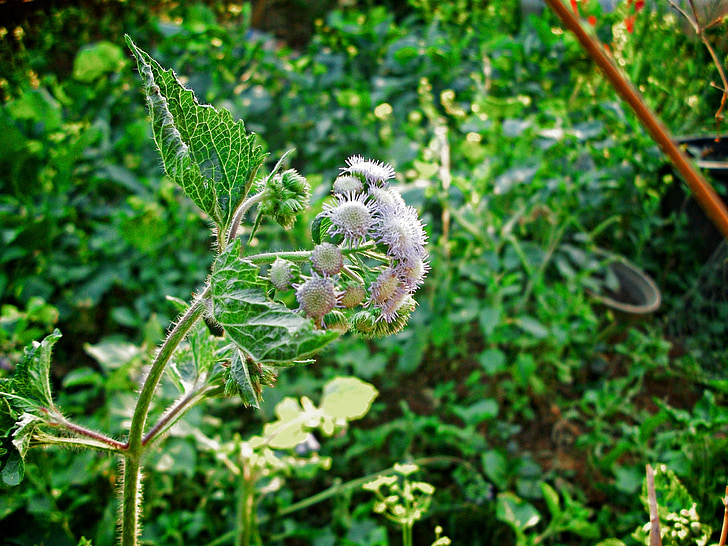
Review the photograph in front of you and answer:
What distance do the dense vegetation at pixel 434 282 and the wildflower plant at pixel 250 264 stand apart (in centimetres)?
46

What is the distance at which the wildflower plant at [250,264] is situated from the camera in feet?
1.87

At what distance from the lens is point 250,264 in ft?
1.83

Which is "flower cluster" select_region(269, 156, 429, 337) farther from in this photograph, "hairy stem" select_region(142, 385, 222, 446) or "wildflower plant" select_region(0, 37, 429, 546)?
"hairy stem" select_region(142, 385, 222, 446)

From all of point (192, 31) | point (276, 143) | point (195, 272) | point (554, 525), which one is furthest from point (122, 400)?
point (192, 31)

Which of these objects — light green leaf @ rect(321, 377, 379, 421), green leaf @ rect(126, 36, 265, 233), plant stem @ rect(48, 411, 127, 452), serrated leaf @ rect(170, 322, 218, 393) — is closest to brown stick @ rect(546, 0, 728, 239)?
green leaf @ rect(126, 36, 265, 233)

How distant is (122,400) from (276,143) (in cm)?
131

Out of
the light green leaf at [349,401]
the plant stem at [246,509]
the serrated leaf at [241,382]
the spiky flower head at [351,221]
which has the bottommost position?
the plant stem at [246,509]

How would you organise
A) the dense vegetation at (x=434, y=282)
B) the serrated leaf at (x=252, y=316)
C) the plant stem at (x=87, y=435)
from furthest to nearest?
the dense vegetation at (x=434, y=282), the plant stem at (x=87, y=435), the serrated leaf at (x=252, y=316)

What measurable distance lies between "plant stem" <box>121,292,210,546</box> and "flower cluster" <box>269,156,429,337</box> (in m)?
0.16

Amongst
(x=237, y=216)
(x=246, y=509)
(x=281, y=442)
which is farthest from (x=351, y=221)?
(x=246, y=509)

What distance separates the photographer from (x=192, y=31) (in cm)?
214

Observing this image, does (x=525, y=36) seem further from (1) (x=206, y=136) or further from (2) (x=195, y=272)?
(1) (x=206, y=136)

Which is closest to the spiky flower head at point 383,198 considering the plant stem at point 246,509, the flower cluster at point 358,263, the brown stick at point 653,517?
the flower cluster at point 358,263

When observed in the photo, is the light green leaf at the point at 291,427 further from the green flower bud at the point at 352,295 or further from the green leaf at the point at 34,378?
the green flower bud at the point at 352,295
